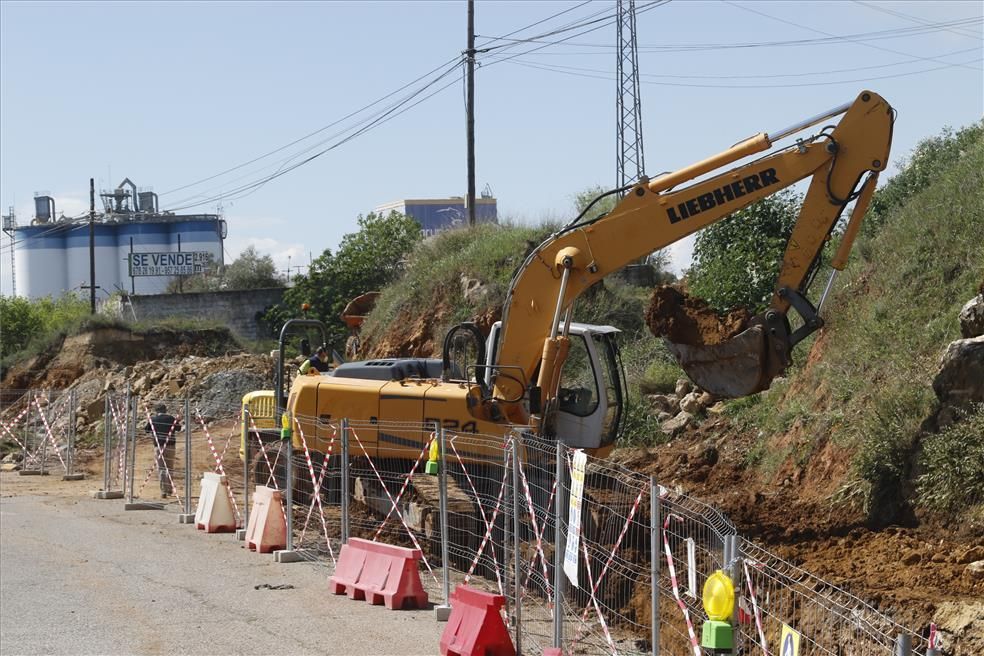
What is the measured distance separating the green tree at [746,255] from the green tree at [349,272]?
1452 cm

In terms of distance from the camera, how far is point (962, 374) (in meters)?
12.4

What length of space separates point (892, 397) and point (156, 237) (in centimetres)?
7868

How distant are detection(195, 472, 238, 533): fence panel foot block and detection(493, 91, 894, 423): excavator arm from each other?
4.60 m

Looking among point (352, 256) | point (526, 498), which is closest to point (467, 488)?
point (526, 498)

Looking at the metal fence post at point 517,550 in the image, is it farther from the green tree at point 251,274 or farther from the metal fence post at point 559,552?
the green tree at point 251,274

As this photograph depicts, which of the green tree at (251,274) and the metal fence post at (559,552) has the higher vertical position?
the green tree at (251,274)

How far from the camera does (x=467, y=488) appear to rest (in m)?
13.5

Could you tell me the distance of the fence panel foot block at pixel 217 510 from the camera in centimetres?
1683

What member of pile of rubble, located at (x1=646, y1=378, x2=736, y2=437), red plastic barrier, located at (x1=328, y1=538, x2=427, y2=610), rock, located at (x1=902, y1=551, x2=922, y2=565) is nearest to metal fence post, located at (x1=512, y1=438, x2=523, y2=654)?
red plastic barrier, located at (x1=328, y1=538, x2=427, y2=610)

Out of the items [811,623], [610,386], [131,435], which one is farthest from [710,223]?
[131,435]

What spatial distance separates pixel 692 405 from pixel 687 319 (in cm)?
621

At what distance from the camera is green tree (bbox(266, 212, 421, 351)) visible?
39125mm

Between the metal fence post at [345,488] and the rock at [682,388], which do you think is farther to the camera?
the rock at [682,388]

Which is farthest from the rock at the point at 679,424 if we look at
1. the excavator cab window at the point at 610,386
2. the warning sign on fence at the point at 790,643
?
the warning sign on fence at the point at 790,643
